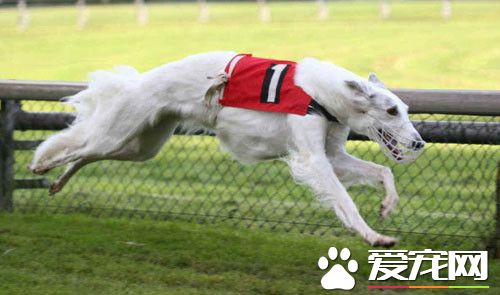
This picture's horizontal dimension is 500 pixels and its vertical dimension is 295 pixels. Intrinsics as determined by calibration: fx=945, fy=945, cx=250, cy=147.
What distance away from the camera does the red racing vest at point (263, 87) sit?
5.32m

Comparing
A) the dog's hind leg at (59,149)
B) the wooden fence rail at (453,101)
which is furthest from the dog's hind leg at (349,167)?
the dog's hind leg at (59,149)

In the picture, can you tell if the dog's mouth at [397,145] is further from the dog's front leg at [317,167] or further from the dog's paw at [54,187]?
the dog's paw at [54,187]

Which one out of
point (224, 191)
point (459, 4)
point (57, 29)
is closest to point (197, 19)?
point (57, 29)

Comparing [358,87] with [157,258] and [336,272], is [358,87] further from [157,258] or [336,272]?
[157,258]

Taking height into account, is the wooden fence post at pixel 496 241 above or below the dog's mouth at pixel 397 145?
below

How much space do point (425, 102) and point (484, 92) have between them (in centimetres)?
37

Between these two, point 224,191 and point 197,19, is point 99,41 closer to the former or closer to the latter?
point 197,19

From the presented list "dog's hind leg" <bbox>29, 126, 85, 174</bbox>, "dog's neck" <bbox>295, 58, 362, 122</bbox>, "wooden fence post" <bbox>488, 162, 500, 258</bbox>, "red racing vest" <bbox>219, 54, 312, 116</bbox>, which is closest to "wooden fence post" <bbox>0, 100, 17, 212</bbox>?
"dog's hind leg" <bbox>29, 126, 85, 174</bbox>

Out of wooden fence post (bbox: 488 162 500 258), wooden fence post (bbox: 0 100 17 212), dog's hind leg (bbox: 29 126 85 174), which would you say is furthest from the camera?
wooden fence post (bbox: 0 100 17 212)

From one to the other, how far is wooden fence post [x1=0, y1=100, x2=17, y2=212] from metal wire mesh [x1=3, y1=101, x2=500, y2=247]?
0.18 m

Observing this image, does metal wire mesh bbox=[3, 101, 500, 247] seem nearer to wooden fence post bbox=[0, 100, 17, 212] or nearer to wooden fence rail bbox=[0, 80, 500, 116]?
wooden fence post bbox=[0, 100, 17, 212]

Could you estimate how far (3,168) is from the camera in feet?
23.4

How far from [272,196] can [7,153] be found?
2183 mm

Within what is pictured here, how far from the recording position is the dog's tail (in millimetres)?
6012
